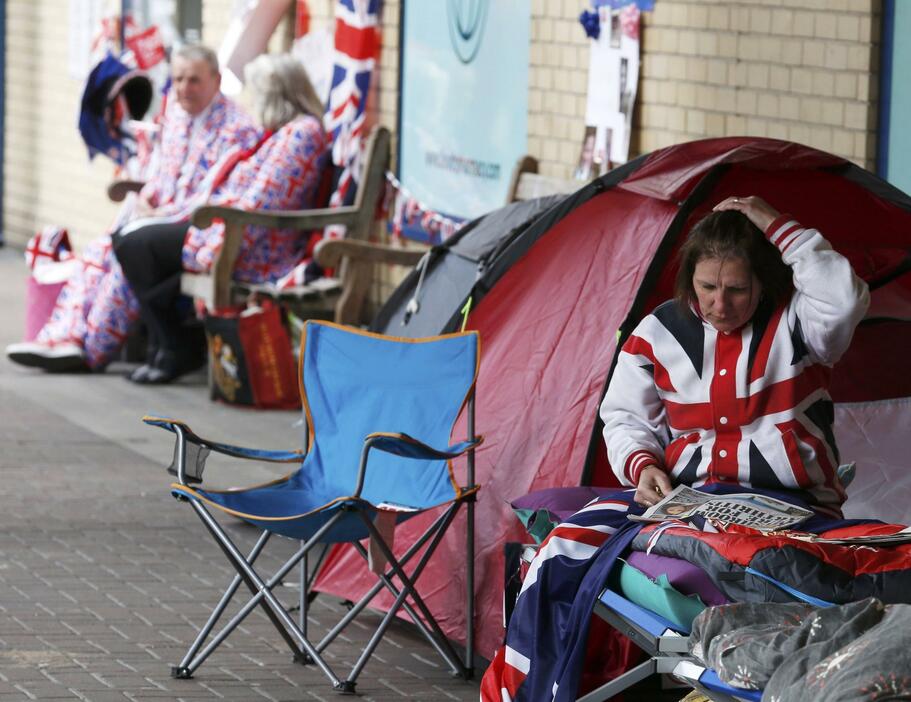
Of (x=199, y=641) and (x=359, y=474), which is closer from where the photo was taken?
(x=359, y=474)

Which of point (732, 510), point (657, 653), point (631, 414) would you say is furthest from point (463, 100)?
point (657, 653)

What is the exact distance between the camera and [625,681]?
3717mm

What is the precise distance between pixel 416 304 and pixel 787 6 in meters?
1.73

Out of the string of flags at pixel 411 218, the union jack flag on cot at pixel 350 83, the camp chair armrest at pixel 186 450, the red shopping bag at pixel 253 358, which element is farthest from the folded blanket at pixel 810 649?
the union jack flag on cot at pixel 350 83

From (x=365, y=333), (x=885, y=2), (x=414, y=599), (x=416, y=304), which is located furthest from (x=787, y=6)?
(x=414, y=599)

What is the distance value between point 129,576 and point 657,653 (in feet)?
8.55

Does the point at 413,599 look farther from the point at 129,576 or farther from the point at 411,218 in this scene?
the point at 411,218

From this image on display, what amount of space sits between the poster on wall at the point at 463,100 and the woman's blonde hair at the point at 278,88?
527mm

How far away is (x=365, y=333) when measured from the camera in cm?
521

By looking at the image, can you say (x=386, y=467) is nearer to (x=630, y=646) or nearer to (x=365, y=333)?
(x=365, y=333)

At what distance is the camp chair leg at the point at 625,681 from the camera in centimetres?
363

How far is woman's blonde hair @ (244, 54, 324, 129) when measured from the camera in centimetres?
903

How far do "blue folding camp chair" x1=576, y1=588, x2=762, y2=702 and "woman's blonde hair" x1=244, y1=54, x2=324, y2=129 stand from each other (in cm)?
556

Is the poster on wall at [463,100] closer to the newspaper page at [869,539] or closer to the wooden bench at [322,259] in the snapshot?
the wooden bench at [322,259]
